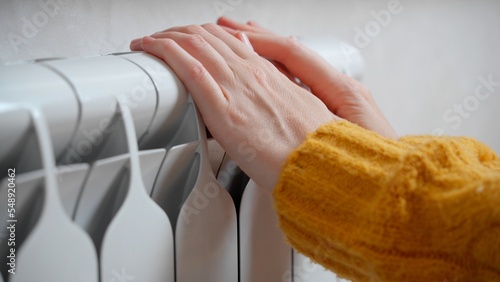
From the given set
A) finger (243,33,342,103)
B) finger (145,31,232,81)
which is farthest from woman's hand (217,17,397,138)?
finger (145,31,232,81)

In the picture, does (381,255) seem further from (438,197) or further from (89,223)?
(89,223)

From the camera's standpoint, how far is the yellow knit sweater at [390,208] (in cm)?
44

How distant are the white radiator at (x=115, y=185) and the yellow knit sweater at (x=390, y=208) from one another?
7 cm

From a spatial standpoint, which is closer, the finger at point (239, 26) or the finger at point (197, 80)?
the finger at point (197, 80)

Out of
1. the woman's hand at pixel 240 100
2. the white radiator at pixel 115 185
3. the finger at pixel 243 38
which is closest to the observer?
the white radiator at pixel 115 185

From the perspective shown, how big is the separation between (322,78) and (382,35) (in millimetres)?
493

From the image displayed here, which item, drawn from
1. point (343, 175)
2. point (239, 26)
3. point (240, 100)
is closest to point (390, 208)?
point (343, 175)

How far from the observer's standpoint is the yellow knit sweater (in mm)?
435

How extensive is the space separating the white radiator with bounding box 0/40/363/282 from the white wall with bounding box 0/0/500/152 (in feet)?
0.54

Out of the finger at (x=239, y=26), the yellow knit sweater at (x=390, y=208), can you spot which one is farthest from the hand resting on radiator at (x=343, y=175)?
the finger at (x=239, y=26)

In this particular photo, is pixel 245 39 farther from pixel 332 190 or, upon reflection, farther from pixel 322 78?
pixel 332 190

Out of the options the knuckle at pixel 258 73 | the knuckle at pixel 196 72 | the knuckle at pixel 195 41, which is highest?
the knuckle at pixel 195 41

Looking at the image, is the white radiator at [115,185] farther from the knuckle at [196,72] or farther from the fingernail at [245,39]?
the fingernail at [245,39]

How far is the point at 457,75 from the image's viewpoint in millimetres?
1254
